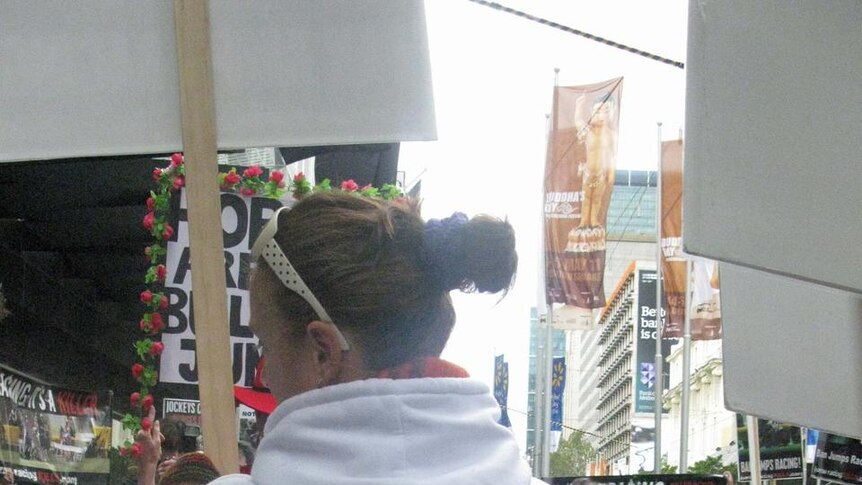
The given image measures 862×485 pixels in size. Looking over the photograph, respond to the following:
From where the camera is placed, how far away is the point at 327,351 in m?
1.39

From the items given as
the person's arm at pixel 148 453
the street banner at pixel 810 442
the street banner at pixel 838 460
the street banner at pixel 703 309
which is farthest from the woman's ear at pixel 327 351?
the street banner at pixel 703 309

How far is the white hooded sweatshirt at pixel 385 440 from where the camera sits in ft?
4.08

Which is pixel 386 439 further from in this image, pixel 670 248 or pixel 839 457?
pixel 670 248

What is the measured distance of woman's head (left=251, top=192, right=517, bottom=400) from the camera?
4.52 feet

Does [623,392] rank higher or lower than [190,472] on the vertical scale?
higher

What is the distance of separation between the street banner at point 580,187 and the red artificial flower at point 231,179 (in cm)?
1758

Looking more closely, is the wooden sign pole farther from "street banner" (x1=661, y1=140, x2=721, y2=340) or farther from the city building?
the city building

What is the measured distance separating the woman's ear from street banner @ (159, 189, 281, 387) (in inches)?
116

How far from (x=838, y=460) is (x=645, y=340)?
54502 millimetres

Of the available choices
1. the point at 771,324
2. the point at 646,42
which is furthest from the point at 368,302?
the point at 646,42

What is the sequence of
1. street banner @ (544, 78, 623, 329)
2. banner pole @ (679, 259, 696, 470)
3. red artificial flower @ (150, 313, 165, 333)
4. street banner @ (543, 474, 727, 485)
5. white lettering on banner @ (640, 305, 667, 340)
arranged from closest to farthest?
red artificial flower @ (150, 313, 165, 333) → street banner @ (543, 474, 727, 485) → street banner @ (544, 78, 623, 329) → banner pole @ (679, 259, 696, 470) → white lettering on banner @ (640, 305, 667, 340)

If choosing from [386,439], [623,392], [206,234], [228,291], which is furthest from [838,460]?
[623,392]

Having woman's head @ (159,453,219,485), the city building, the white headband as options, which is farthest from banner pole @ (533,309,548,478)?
the white headband

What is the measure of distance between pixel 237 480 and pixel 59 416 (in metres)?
3.36
